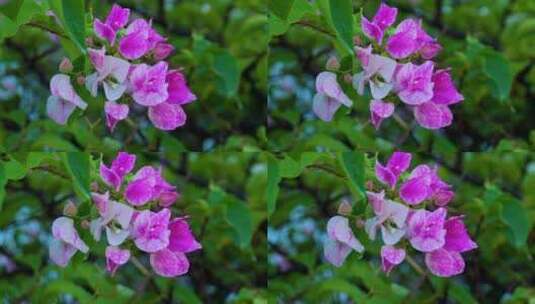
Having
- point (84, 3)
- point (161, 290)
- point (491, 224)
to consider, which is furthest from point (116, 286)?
point (491, 224)

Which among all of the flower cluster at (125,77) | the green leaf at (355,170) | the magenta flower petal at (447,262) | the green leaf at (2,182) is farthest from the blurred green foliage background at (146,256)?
the magenta flower petal at (447,262)

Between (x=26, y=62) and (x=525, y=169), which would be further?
(x=525, y=169)

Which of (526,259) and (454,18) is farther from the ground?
(454,18)

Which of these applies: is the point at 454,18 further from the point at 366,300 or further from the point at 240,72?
the point at 366,300

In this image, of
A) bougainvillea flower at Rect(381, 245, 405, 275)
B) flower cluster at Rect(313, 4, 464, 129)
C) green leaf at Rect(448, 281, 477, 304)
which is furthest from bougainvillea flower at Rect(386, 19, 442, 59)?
green leaf at Rect(448, 281, 477, 304)

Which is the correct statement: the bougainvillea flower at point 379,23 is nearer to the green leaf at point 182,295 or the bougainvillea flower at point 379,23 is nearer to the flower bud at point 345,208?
the flower bud at point 345,208

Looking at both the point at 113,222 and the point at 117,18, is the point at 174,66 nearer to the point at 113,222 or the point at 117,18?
the point at 117,18

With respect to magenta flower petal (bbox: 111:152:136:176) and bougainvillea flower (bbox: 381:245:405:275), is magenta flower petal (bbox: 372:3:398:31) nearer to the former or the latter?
bougainvillea flower (bbox: 381:245:405:275)

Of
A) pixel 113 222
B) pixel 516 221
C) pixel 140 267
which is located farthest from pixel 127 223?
pixel 516 221
